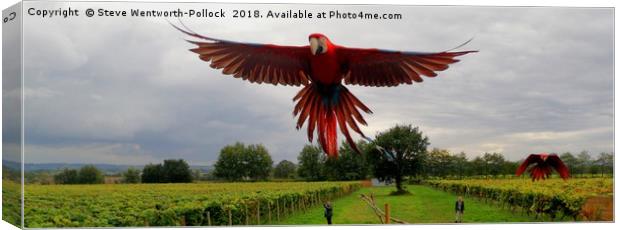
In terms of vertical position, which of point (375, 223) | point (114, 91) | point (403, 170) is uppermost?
point (114, 91)

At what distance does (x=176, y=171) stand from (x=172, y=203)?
0.36 metres

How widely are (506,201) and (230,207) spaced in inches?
132

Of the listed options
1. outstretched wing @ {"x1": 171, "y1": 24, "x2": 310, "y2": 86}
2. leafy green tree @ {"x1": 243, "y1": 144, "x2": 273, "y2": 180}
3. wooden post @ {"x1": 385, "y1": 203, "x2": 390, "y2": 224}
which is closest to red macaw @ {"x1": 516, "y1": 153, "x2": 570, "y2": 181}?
wooden post @ {"x1": 385, "y1": 203, "x2": 390, "y2": 224}

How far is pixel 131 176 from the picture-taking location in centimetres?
923

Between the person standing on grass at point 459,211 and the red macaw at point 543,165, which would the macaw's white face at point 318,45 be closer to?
the person standing on grass at point 459,211

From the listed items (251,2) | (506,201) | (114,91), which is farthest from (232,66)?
(506,201)

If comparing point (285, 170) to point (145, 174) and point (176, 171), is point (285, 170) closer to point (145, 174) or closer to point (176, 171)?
point (176, 171)

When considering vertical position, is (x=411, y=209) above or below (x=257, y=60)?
below

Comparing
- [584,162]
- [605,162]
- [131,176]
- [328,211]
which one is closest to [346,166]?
[328,211]

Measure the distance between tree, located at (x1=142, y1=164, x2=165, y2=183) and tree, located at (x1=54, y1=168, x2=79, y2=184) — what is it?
73 cm

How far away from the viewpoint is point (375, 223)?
32.0 ft

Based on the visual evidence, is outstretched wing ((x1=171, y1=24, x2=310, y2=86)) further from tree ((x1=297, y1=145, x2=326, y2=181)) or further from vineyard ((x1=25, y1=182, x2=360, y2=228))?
vineyard ((x1=25, y1=182, x2=360, y2=228))

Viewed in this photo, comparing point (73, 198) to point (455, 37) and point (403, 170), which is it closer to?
point (403, 170)

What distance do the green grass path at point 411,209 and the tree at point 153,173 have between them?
148 cm
